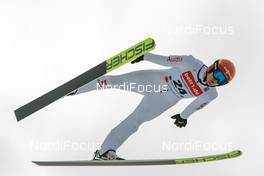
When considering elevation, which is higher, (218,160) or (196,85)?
(196,85)

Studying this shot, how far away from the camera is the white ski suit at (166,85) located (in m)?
8.27

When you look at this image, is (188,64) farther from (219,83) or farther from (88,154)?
(88,154)

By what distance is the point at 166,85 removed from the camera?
8469mm

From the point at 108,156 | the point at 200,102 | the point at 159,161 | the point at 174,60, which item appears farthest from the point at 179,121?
the point at 108,156

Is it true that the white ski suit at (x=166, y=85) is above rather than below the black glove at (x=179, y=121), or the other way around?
above

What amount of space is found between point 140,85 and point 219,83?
132cm

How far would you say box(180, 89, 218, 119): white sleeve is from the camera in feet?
27.7

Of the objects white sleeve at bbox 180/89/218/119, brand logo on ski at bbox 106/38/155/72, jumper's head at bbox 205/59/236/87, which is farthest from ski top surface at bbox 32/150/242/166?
brand logo on ski at bbox 106/38/155/72

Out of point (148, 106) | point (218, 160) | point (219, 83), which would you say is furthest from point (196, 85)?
point (218, 160)

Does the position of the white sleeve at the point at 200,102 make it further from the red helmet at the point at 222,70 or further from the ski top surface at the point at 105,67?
the ski top surface at the point at 105,67

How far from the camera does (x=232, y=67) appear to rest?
8.23 m

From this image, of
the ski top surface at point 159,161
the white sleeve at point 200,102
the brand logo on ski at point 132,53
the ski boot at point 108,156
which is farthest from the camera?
the ski top surface at point 159,161

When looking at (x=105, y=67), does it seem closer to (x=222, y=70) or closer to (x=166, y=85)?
(x=166, y=85)

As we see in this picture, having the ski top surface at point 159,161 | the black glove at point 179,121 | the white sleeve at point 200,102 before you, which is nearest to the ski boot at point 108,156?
the ski top surface at point 159,161
